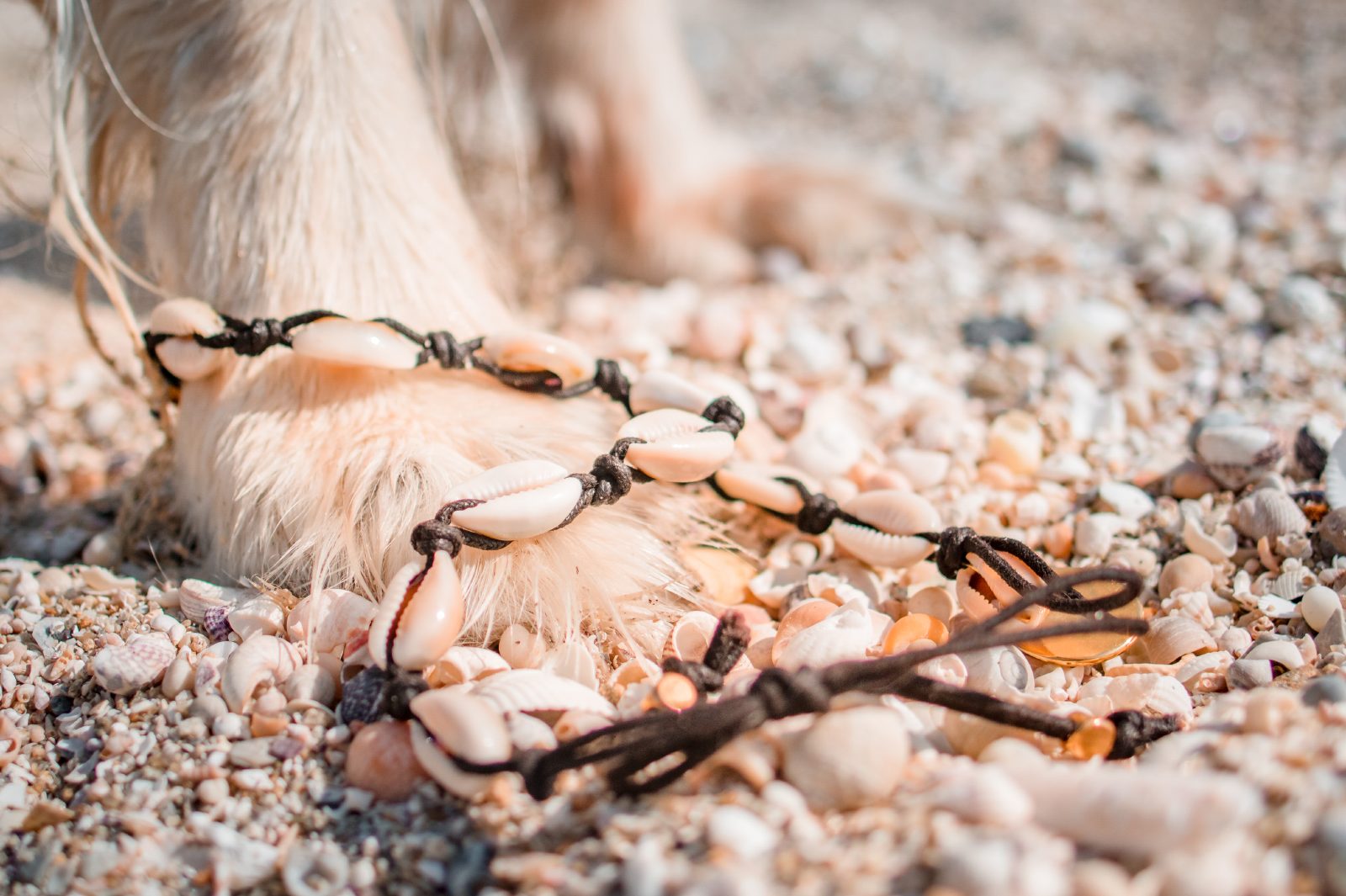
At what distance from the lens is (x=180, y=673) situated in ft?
2.66

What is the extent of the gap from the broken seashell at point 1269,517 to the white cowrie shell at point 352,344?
0.83 metres

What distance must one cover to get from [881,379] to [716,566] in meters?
0.53

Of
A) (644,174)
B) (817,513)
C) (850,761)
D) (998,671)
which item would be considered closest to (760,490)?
(817,513)

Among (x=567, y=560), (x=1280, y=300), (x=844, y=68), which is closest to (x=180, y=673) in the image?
(x=567, y=560)

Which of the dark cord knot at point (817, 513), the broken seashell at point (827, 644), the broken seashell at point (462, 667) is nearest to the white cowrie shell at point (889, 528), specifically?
the dark cord knot at point (817, 513)

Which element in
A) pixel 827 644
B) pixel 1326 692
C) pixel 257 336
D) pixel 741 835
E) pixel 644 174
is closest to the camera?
pixel 741 835

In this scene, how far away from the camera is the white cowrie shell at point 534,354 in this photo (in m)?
0.98

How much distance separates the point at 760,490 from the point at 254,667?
48cm

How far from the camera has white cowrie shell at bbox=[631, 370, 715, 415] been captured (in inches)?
39.6

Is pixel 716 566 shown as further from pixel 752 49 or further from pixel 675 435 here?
pixel 752 49

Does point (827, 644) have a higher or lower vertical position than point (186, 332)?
lower

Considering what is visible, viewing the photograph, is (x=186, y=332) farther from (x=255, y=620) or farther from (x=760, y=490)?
(x=760, y=490)

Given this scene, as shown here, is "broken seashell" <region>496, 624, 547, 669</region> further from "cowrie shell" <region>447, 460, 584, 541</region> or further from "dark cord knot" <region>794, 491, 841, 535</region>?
"dark cord knot" <region>794, 491, 841, 535</region>

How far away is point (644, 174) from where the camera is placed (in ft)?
Answer: 5.40
